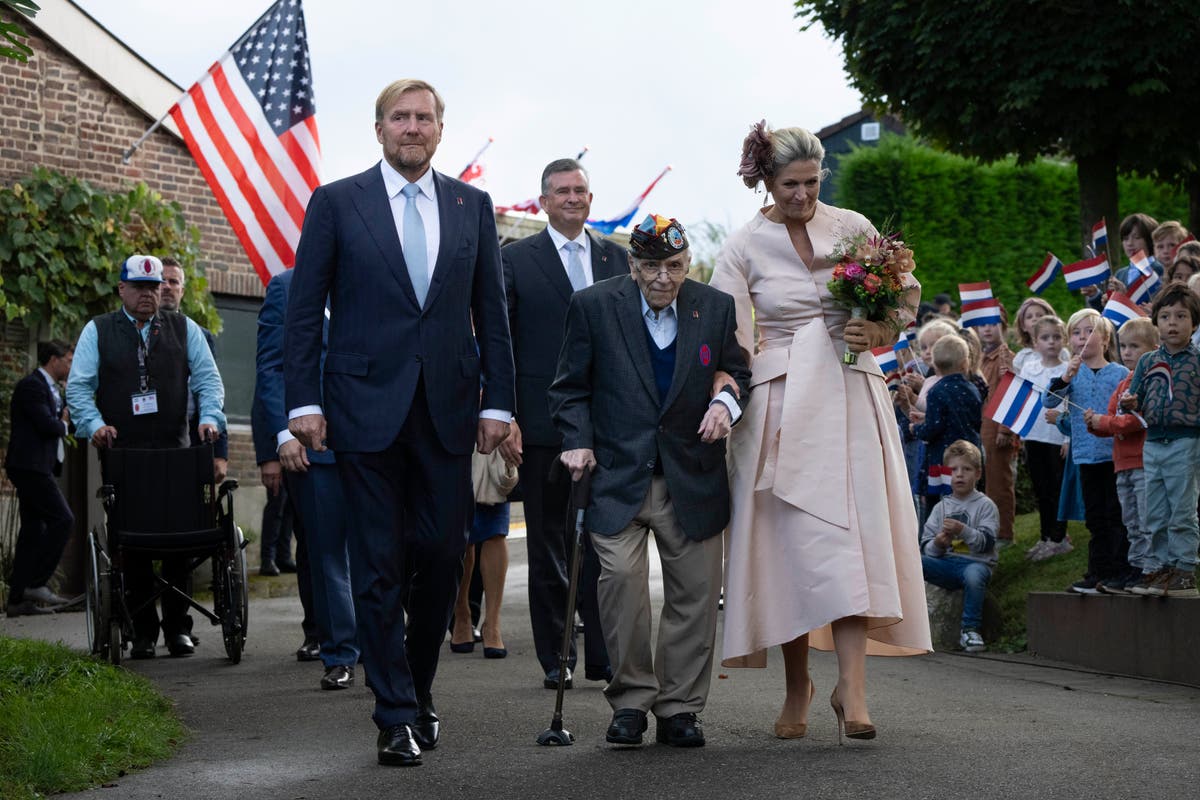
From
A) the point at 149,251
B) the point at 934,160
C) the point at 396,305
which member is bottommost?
the point at 396,305

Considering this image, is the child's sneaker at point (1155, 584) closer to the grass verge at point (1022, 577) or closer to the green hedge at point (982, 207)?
the grass verge at point (1022, 577)

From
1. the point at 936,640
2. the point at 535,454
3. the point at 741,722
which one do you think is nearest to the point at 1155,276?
the point at 936,640

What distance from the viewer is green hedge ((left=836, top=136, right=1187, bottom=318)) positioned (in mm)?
28219

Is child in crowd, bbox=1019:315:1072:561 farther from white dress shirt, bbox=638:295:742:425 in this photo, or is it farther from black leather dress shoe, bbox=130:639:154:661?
black leather dress shoe, bbox=130:639:154:661

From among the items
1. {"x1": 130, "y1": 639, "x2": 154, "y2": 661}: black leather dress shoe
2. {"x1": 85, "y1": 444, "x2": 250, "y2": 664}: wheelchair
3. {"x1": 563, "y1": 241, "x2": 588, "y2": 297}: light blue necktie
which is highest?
{"x1": 563, "y1": 241, "x2": 588, "y2": 297}: light blue necktie

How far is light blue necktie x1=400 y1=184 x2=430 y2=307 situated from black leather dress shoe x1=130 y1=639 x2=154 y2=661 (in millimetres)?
4741

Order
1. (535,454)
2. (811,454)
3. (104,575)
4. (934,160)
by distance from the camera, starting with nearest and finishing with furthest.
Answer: (811,454) → (535,454) → (104,575) → (934,160)

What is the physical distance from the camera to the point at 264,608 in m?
14.1

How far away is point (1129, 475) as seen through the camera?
9484 millimetres

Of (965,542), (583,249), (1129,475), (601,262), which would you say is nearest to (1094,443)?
(1129,475)

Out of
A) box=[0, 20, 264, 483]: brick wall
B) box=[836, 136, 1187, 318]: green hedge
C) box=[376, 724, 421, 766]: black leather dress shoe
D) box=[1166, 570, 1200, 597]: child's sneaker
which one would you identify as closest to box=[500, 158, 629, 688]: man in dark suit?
box=[376, 724, 421, 766]: black leather dress shoe

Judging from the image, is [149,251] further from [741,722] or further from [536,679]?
[741,722]

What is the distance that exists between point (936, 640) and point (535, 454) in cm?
344

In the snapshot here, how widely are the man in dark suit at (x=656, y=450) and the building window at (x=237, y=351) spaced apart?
42.6 ft
